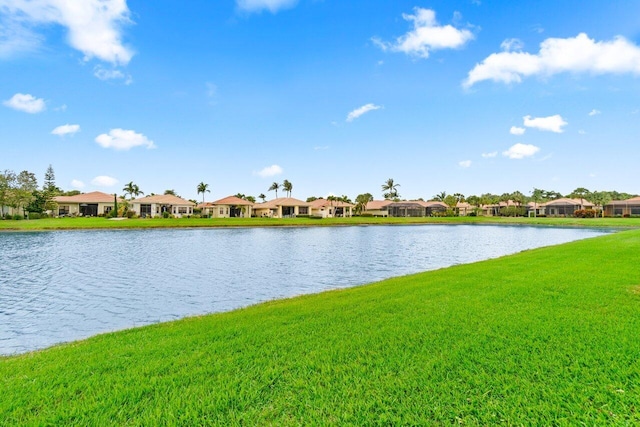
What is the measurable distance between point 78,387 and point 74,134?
1857 inches

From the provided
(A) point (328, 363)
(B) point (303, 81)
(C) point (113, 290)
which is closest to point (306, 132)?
(B) point (303, 81)

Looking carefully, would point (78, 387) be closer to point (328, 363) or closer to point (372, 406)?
point (328, 363)

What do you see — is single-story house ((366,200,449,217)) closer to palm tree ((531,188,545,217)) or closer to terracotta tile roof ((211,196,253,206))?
palm tree ((531,188,545,217))

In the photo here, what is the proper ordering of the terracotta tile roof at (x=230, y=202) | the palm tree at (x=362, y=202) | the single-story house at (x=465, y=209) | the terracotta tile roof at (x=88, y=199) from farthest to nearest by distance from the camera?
the single-story house at (x=465, y=209), the palm tree at (x=362, y=202), the terracotta tile roof at (x=230, y=202), the terracotta tile roof at (x=88, y=199)

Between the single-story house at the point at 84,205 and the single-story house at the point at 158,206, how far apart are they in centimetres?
524

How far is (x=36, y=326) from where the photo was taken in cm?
830

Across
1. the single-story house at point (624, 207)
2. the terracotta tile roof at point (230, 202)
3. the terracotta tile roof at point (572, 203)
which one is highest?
the terracotta tile roof at point (230, 202)

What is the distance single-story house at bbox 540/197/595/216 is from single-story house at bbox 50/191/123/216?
99.9 metres

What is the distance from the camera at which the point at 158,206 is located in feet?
212

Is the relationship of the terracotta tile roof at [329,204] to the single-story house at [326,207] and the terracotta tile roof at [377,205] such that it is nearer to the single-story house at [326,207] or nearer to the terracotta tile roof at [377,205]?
the single-story house at [326,207]

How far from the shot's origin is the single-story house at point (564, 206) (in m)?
81.8

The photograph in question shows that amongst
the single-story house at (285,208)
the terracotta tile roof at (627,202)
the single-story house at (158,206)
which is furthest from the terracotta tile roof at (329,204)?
the terracotta tile roof at (627,202)

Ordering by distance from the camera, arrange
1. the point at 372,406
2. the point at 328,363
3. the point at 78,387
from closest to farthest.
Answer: the point at 372,406 < the point at 78,387 < the point at 328,363

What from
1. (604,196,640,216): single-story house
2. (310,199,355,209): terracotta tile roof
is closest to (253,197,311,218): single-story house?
(310,199,355,209): terracotta tile roof
